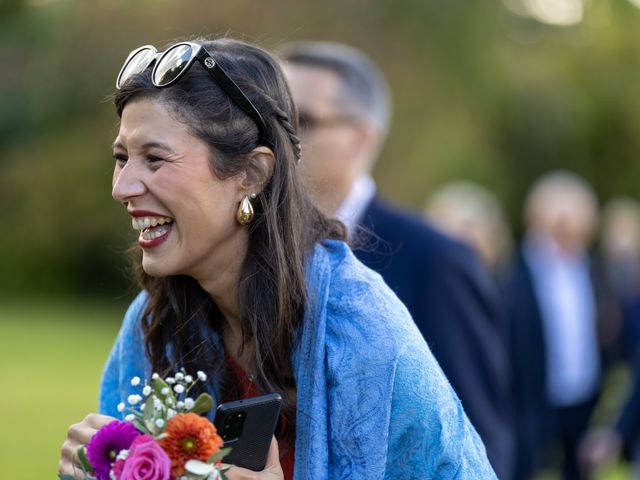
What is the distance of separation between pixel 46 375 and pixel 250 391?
14700 millimetres

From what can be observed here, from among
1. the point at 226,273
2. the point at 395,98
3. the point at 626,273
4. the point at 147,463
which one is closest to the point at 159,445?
the point at 147,463

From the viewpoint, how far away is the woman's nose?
2.91 m

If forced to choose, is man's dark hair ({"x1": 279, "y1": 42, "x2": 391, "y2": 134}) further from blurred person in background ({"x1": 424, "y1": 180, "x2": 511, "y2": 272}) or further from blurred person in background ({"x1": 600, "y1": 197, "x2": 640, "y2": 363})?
blurred person in background ({"x1": 600, "y1": 197, "x2": 640, "y2": 363})

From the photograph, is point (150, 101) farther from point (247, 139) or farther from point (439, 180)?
point (439, 180)

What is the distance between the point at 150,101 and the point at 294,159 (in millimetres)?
490

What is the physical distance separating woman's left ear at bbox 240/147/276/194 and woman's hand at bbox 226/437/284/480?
74 cm

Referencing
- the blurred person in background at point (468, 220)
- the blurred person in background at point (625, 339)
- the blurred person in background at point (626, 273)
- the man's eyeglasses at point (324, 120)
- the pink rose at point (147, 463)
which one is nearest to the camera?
the pink rose at point (147, 463)

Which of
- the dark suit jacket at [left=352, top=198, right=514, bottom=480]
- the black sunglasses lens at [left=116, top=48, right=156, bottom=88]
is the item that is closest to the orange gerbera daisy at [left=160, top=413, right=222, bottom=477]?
the black sunglasses lens at [left=116, top=48, right=156, bottom=88]

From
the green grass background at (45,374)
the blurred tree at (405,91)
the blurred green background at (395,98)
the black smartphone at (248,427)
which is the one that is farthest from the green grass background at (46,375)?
the black smartphone at (248,427)

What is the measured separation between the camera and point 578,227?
9.38 metres

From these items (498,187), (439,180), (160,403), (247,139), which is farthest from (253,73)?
(498,187)

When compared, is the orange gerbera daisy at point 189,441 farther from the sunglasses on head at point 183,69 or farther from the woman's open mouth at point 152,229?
the sunglasses on head at point 183,69

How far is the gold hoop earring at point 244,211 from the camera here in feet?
10.1

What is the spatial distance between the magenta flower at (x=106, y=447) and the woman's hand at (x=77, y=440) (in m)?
0.14
